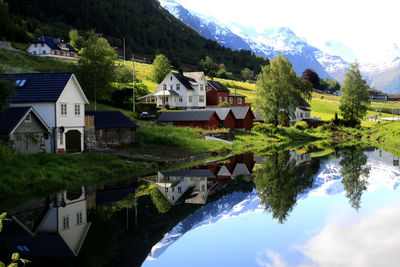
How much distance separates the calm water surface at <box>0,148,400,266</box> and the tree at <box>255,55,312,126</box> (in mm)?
39622

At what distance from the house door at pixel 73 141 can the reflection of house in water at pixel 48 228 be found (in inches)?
465

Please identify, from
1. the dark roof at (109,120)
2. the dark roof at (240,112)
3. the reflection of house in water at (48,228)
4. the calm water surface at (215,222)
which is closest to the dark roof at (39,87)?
the dark roof at (109,120)

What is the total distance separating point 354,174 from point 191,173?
13277 millimetres

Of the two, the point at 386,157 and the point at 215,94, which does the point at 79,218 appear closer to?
the point at 386,157

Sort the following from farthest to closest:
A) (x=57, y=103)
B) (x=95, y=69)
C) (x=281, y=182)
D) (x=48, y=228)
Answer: (x=95, y=69)
(x=57, y=103)
(x=281, y=182)
(x=48, y=228)

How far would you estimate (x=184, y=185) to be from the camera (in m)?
28.6

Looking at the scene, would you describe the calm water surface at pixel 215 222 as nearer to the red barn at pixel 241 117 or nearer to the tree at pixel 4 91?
the tree at pixel 4 91

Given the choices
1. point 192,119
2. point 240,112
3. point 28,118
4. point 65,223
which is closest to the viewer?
point 65,223

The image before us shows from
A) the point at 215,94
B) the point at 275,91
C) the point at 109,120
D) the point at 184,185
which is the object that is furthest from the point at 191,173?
the point at 215,94

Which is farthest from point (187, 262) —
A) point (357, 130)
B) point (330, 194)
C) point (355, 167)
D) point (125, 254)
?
point (357, 130)

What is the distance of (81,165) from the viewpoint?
101ft

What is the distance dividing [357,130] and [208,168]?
5443 cm

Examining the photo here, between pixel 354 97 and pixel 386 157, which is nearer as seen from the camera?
pixel 386 157

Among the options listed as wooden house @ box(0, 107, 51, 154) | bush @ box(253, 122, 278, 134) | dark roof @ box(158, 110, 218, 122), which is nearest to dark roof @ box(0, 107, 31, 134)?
wooden house @ box(0, 107, 51, 154)
